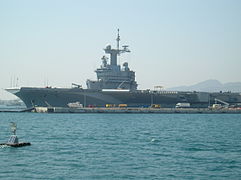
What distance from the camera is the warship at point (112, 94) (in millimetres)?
69250

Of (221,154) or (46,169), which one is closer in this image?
(46,169)

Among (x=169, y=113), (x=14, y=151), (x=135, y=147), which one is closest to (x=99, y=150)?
(x=135, y=147)

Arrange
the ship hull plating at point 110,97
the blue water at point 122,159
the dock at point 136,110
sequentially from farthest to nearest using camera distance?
the ship hull plating at point 110,97, the dock at point 136,110, the blue water at point 122,159

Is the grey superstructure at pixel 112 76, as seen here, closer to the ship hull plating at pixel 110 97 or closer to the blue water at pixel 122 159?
the ship hull plating at pixel 110 97

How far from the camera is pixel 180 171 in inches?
722

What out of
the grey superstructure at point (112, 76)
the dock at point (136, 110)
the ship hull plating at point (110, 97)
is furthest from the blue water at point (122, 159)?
the grey superstructure at point (112, 76)

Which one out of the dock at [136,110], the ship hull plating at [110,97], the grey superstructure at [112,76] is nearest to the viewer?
the dock at [136,110]

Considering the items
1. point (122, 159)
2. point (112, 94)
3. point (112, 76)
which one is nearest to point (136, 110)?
point (112, 94)

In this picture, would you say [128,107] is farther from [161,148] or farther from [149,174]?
[149,174]

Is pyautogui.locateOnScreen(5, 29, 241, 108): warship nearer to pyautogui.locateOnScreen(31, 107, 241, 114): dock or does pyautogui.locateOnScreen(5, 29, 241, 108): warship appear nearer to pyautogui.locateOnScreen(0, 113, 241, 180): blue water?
pyautogui.locateOnScreen(31, 107, 241, 114): dock

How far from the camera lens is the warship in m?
69.2

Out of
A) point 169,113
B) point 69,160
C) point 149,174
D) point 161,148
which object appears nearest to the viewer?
point 149,174

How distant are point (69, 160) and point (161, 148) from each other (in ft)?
23.0

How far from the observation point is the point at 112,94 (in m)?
72.8
